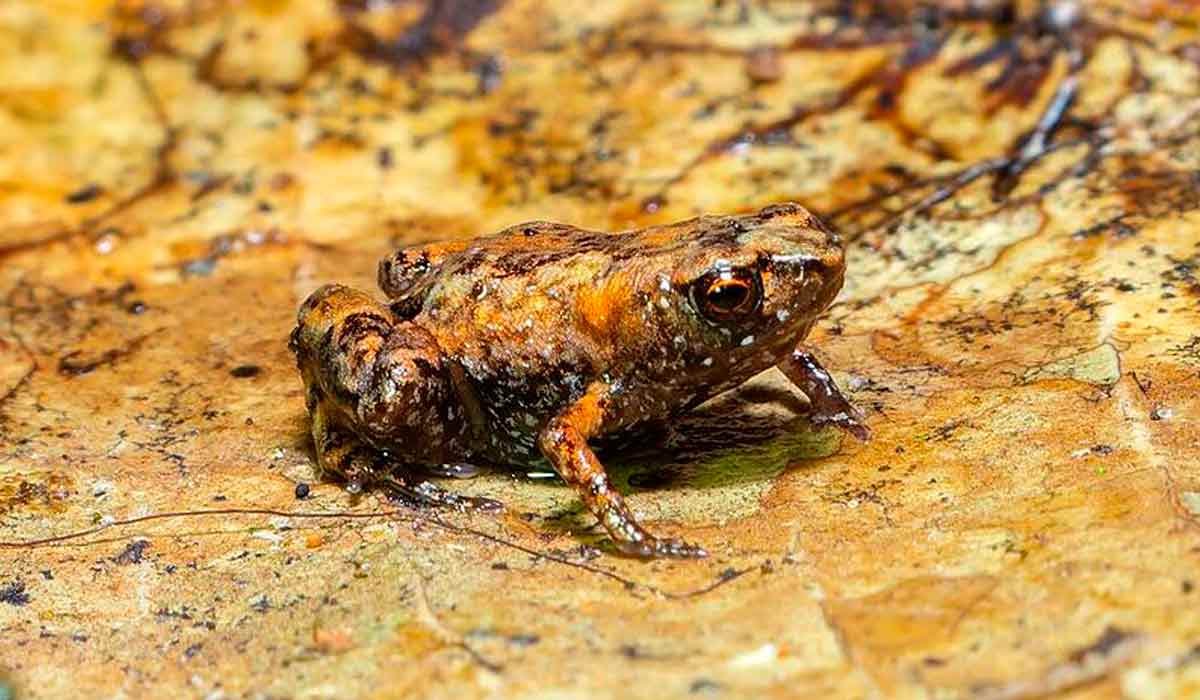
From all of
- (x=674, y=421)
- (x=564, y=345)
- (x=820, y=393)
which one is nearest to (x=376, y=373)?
(x=564, y=345)

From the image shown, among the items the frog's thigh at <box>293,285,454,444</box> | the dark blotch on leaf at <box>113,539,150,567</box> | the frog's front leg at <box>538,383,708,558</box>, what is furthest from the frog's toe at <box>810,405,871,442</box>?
the dark blotch on leaf at <box>113,539,150,567</box>

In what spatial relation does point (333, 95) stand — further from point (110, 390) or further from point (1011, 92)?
point (1011, 92)

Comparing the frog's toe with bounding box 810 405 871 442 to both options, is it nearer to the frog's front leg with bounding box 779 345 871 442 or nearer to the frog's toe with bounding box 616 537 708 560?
the frog's front leg with bounding box 779 345 871 442

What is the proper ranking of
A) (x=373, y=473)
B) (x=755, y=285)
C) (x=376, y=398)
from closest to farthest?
(x=755, y=285)
(x=376, y=398)
(x=373, y=473)

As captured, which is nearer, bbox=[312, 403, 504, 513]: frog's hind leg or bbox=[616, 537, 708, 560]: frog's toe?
bbox=[616, 537, 708, 560]: frog's toe

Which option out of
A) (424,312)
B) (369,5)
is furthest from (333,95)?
(424,312)

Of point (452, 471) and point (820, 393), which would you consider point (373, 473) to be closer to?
point (452, 471)

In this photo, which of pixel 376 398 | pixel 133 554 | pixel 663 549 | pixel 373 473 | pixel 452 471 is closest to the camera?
pixel 663 549

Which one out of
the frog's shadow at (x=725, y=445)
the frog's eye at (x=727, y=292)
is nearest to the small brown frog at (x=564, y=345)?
the frog's eye at (x=727, y=292)
